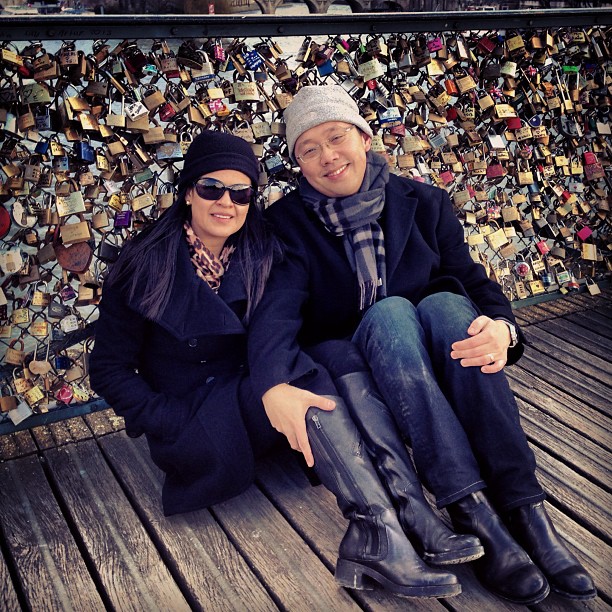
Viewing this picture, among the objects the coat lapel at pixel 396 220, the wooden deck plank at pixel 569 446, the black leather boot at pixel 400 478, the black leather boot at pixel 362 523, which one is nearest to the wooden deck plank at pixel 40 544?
the black leather boot at pixel 362 523

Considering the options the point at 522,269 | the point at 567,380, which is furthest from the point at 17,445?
the point at 522,269

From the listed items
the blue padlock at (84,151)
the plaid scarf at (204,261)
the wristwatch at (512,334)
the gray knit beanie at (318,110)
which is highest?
the gray knit beanie at (318,110)

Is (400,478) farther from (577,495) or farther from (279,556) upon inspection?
(577,495)

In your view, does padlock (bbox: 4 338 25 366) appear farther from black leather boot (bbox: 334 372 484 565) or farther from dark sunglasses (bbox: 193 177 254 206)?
black leather boot (bbox: 334 372 484 565)

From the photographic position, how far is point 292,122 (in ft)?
7.00

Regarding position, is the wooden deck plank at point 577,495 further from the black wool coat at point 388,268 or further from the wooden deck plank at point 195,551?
the wooden deck plank at point 195,551

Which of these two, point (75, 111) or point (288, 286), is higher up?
point (75, 111)

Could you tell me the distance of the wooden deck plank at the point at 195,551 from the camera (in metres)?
1.75

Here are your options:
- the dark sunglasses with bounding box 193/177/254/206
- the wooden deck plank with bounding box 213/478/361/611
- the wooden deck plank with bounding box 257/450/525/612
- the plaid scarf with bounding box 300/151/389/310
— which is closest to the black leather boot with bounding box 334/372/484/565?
the wooden deck plank with bounding box 257/450/525/612

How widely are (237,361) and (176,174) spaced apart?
0.79 meters

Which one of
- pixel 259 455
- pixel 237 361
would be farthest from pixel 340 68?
pixel 259 455

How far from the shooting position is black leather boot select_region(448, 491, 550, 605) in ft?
5.42

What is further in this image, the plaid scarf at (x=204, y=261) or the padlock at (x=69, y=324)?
the padlock at (x=69, y=324)

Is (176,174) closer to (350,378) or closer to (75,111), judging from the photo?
(75,111)
